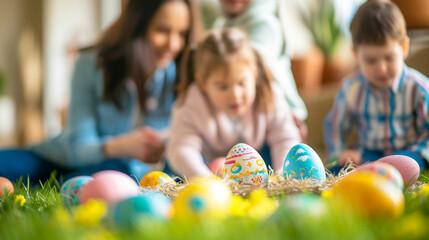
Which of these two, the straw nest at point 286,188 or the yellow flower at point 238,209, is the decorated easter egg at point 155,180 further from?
the yellow flower at point 238,209

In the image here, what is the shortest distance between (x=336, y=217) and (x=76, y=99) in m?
1.30

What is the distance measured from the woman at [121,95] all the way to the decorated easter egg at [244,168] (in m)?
0.61

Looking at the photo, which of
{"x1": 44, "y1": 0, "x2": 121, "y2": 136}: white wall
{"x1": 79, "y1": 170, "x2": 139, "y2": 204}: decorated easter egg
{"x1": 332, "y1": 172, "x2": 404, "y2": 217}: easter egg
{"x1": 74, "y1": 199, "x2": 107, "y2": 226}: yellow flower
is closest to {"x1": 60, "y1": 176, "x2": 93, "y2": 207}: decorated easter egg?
{"x1": 79, "y1": 170, "x2": 139, "y2": 204}: decorated easter egg

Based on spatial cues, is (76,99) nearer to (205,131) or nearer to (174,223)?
(205,131)

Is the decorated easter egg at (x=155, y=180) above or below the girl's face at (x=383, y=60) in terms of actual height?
below

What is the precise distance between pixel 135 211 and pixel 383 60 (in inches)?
29.5

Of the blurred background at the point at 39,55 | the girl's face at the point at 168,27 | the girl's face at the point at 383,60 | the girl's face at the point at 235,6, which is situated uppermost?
the girl's face at the point at 235,6

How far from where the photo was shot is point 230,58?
118 centimetres

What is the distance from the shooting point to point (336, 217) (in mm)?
449

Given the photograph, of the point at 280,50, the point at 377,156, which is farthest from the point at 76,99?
the point at 377,156

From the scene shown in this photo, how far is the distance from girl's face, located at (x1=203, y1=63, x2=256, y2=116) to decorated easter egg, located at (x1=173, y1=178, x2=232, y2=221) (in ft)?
2.04

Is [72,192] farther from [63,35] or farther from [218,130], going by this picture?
[63,35]

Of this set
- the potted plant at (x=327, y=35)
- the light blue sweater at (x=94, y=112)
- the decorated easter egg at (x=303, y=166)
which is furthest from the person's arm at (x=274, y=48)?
the potted plant at (x=327, y=35)

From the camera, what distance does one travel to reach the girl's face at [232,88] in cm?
115
